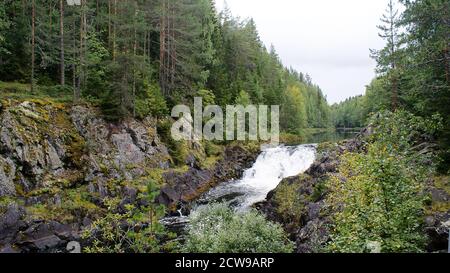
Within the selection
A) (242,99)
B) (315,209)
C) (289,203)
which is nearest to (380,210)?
(315,209)

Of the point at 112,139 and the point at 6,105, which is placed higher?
the point at 6,105

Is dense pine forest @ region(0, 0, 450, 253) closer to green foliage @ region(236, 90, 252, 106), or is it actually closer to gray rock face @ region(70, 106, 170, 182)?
gray rock face @ region(70, 106, 170, 182)

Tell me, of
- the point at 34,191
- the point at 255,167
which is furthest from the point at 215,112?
the point at 34,191

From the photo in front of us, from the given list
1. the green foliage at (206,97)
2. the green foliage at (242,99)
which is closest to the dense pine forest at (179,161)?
the green foliage at (206,97)

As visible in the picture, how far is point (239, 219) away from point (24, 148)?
561 inches

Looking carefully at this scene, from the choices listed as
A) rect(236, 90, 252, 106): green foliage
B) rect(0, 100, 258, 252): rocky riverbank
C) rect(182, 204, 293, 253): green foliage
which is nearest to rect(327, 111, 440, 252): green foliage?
rect(182, 204, 293, 253): green foliage

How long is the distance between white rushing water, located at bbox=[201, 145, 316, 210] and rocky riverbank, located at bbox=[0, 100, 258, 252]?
7.60 ft

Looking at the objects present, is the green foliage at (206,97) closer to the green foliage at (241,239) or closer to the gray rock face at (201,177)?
the gray rock face at (201,177)

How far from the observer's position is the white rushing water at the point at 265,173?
2733cm

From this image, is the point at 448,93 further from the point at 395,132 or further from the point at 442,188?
the point at 395,132

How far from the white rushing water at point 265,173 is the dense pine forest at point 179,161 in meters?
0.17

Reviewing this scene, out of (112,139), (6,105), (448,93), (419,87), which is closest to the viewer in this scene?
(419,87)

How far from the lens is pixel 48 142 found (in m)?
21.0
